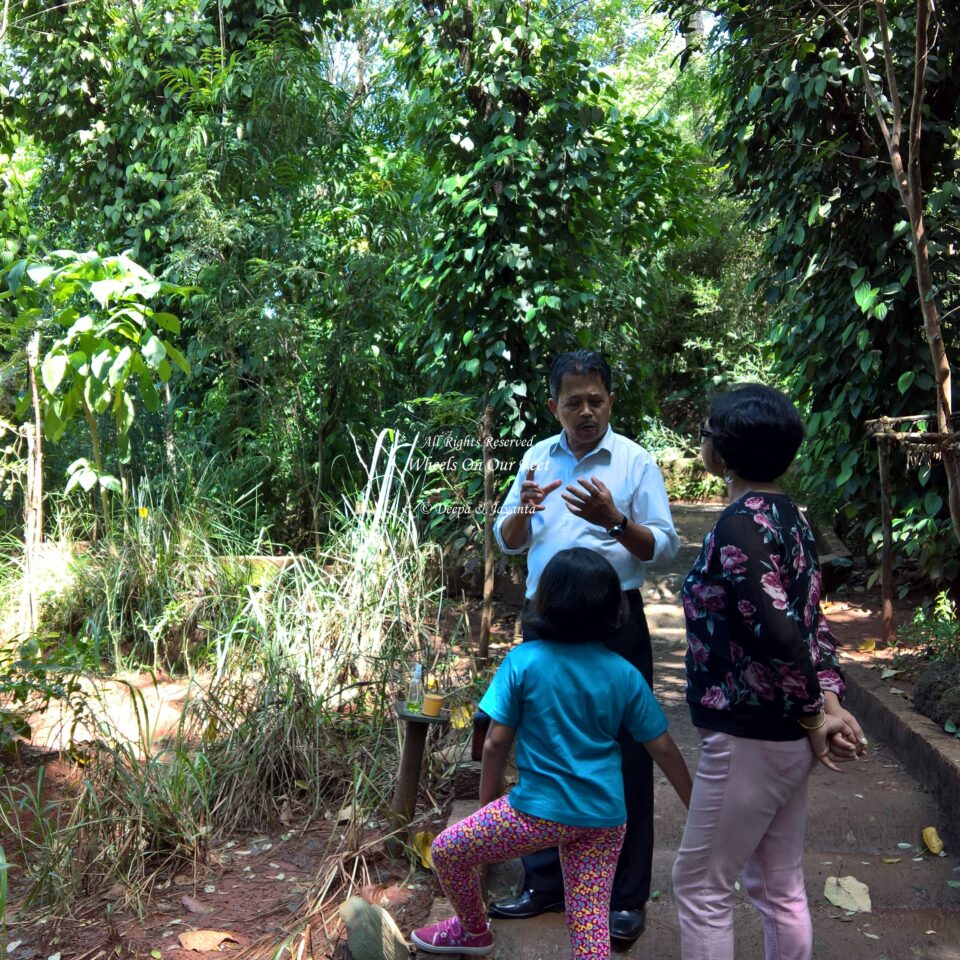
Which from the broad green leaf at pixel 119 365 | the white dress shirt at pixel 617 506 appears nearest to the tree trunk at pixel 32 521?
the broad green leaf at pixel 119 365

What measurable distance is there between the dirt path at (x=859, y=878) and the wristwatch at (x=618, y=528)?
1105 mm

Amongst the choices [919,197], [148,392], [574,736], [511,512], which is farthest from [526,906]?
[919,197]

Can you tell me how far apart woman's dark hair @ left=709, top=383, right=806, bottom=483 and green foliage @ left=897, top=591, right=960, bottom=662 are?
2.50 meters

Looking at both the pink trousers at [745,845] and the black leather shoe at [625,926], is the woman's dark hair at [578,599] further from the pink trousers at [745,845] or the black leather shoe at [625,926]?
the black leather shoe at [625,926]

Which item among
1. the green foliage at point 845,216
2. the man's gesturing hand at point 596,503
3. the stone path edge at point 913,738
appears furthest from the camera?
the green foliage at point 845,216

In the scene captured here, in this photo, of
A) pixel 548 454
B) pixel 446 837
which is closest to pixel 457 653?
pixel 548 454

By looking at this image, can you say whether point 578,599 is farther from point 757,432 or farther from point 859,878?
point 859,878

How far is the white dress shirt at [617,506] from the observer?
2.56 metres

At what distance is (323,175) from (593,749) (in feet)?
16.7

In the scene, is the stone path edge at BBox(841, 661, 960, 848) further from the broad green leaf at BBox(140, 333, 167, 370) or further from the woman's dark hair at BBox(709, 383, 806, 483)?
the broad green leaf at BBox(140, 333, 167, 370)

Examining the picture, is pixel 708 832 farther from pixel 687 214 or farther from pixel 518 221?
pixel 687 214

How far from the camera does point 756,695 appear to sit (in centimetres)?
195

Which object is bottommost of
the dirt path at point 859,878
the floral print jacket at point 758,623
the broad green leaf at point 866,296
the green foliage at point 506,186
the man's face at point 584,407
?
the dirt path at point 859,878

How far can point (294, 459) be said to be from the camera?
6117 millimetres
